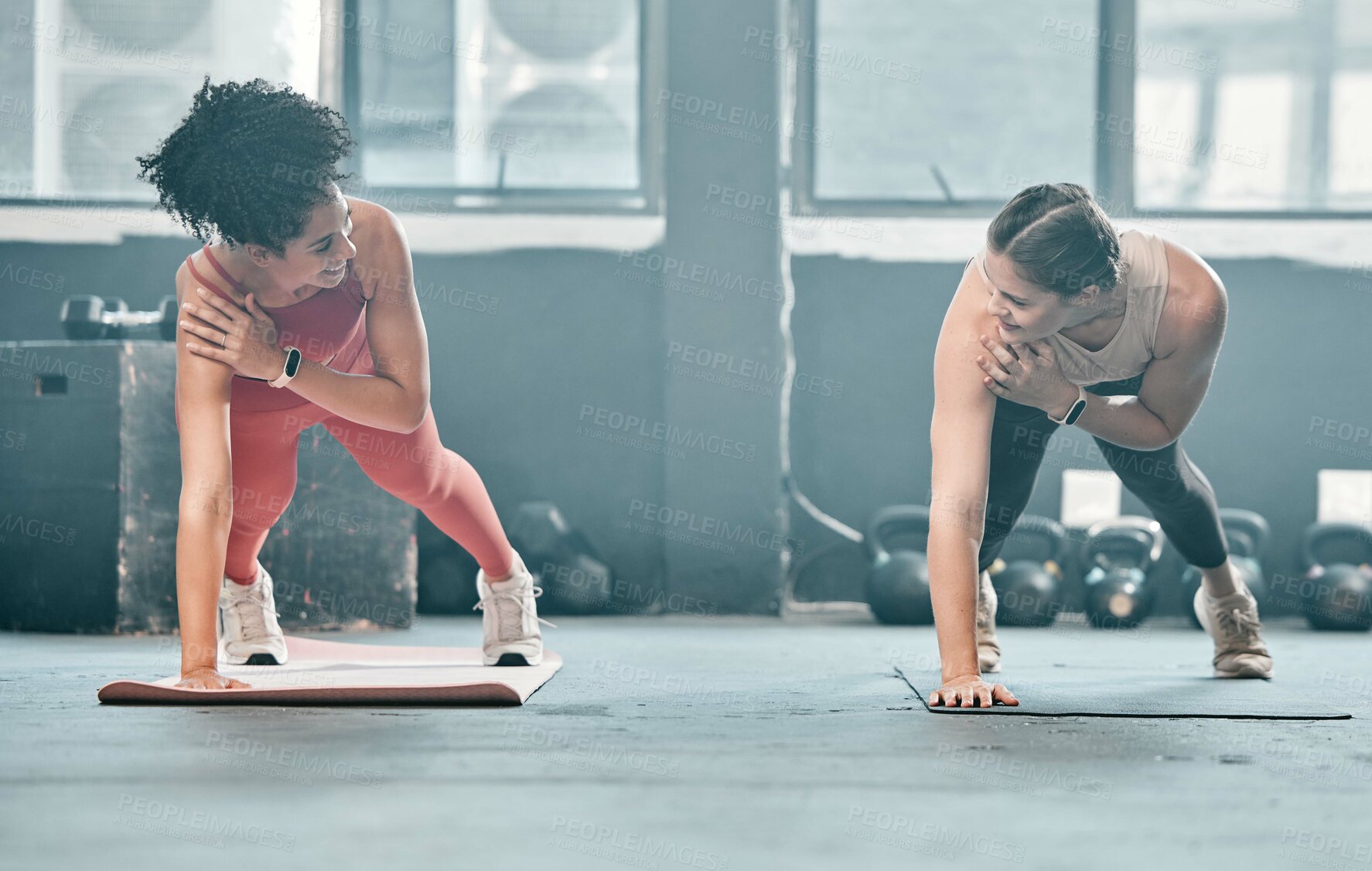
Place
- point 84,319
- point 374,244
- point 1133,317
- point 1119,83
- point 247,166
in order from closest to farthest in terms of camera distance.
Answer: point 247,166 → point 1133,317 → point 374,244 → point 84,319 → point 1119,83

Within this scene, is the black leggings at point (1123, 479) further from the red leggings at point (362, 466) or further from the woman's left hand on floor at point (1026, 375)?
the red leggings at point (362, 466)

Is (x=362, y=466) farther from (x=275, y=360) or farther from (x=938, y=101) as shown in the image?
(x=938, y=101)

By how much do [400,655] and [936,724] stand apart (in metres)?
1.45

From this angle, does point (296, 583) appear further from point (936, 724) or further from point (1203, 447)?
point (1203, 447)

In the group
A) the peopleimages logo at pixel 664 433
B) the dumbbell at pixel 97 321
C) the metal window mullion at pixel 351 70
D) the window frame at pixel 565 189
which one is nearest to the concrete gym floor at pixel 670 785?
the dumbbell at pixel 97 321

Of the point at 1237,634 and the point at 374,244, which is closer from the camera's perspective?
the point at 374,244

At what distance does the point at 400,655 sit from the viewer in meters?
2.98

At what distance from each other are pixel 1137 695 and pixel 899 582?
1.93 metres

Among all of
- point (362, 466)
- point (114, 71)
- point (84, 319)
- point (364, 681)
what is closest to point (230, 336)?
point (362, 466)

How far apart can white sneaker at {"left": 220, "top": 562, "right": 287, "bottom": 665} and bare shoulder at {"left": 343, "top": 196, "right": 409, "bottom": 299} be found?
0.77 m

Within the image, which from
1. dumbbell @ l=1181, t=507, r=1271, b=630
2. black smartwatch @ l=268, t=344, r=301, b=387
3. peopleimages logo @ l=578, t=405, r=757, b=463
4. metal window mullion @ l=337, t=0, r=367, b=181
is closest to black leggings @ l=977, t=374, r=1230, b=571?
black smartwatch @ l=268, t=344, r=301, b=387

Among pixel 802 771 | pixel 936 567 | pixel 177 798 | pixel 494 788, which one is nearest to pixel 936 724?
pixel 936 567

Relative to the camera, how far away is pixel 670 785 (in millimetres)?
1527

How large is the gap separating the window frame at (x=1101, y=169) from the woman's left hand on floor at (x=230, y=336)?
3.24 m
